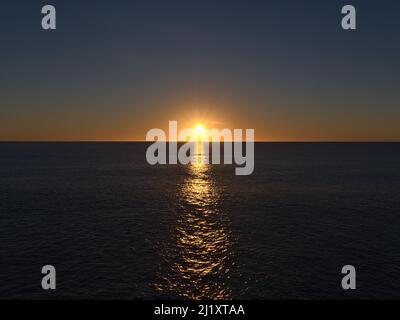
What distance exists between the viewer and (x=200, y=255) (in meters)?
47.7

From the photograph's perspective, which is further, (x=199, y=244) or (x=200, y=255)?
(x=199, y=244)

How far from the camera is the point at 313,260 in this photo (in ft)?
149

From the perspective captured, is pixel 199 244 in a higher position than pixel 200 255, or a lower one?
higher

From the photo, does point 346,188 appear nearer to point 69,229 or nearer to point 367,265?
point 367,265

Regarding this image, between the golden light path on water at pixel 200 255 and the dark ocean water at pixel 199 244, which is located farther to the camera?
the dark ocean water at pixel 199 244

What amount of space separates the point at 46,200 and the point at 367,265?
80.6 meters

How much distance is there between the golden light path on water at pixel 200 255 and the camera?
37.3 metres

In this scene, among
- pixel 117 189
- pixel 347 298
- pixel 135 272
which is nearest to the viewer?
pixel 347 298

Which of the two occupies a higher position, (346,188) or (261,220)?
(346,188)

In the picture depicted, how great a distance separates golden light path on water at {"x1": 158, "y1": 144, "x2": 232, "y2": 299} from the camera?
122 feet

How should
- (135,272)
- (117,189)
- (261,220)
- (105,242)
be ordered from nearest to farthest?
(135,272) < (105,242) < (261,220) < (117,189)

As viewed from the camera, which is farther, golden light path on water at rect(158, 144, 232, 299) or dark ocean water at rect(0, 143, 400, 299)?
dark ocean water at rect(0, 143, 400, 299)

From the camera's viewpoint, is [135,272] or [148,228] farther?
[148,228]
